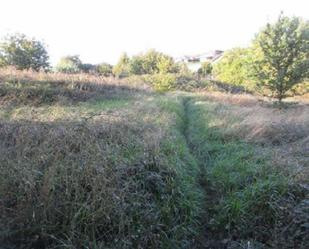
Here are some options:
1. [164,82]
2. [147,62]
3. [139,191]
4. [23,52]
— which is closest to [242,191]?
[139,191]

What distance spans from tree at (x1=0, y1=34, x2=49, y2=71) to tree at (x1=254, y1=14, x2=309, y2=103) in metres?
18.1

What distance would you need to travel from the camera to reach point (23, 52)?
2623cm

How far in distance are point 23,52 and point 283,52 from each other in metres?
20.7

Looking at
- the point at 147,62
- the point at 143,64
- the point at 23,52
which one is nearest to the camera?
the point at 23,52

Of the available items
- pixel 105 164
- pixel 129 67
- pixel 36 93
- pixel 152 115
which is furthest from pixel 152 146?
pixel 129 67

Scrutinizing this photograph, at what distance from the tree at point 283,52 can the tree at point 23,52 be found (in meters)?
18.1

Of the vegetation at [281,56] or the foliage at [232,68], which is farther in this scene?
the foliage at [232,68]

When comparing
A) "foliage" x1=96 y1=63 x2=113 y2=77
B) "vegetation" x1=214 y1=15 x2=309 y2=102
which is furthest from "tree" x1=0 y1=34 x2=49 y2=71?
"vegetation" x1=214 y1=15 x2=309 y2=102

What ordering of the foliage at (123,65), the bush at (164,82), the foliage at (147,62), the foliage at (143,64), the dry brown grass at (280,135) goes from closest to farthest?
the dry brown grass at (280,135)
the bush at (164,82)
the foliage at (143,64)
the foliage at (147,62)
the foliage at (123,65)

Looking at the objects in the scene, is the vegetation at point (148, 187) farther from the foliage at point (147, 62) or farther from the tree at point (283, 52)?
the foliage at point (147, 62)

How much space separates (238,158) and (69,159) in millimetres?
3009

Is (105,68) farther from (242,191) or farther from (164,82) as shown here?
(242,191)

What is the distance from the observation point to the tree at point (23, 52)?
1006 inches

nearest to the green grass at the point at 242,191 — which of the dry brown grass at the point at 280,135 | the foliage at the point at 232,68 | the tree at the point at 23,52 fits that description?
the dry brown grass at the point at 280,135
